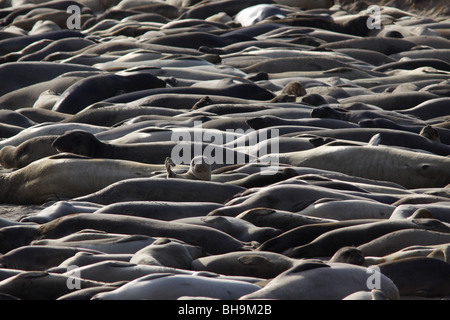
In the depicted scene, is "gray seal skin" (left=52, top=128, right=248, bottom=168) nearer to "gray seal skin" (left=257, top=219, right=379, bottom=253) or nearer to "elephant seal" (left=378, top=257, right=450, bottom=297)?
"gray seal skin" (left=257, top=219, right=379, bottom=253)

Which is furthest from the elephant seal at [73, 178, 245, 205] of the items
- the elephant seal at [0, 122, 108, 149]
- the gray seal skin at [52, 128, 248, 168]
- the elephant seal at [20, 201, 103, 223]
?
the elephant seal at [0, 122, 108, 149]

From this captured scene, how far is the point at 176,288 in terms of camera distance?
11.2ft

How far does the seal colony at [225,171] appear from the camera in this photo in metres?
3.77

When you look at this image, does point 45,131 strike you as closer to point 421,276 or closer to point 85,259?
point 85,259

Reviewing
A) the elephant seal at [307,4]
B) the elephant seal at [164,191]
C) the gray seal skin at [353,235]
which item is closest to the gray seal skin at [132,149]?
the elephant seal at [164,191]

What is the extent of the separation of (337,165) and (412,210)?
5.60 ft

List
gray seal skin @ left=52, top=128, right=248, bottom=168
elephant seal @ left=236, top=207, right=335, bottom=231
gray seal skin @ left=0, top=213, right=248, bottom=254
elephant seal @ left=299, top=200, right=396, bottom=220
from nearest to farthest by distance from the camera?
gray seal skin @ left=0, top=213, right=248, bottom=254 → elephant seal @ left=236, top=207, right=335, bottom=231 → elephant seal @ left=299, top=200, right=396, bottom=220 → gray seal skin @ left=52, top=128, right=248, bottom=168

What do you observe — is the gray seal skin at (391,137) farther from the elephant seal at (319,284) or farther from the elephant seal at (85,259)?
the elephant seal at (319,284)

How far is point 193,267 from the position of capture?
4.16 meters

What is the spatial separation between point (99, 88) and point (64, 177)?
13.0 ft

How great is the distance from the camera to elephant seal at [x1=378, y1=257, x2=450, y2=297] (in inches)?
146

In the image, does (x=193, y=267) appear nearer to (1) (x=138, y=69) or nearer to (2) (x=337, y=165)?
(2) (x=337, y=165)

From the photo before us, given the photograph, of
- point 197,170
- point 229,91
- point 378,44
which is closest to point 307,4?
point 378,44

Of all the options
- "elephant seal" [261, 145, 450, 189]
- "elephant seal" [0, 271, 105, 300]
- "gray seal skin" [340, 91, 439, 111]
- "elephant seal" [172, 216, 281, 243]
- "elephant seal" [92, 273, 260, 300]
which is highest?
"elephant seal" [92, 273, 260, 300]
